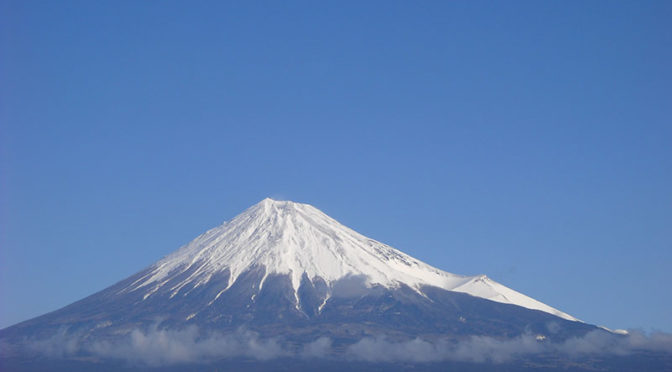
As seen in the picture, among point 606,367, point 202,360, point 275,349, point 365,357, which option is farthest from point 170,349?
point 606,367

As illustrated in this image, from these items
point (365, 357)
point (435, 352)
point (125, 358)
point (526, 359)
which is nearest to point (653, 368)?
point (526, 359)

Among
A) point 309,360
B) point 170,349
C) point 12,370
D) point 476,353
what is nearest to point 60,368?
point 12,370

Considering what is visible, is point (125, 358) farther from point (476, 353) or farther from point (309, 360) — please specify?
point (476, 353)

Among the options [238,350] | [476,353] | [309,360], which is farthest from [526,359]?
[238,350]

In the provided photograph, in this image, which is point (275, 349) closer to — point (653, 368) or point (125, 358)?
point (125, 358)

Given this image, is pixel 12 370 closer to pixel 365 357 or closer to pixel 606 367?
pixel 365 357

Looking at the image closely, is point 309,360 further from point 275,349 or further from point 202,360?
point 202,360

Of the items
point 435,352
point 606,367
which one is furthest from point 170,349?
point 606,367
